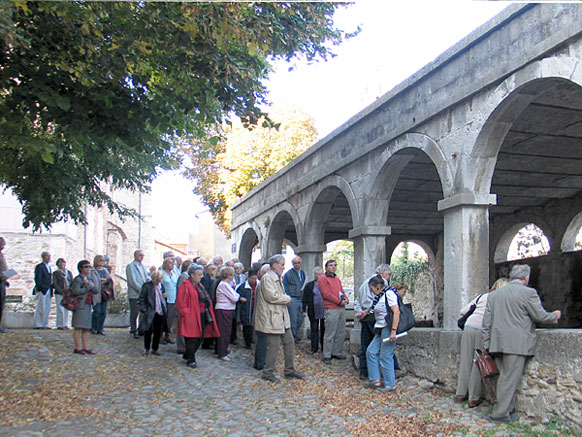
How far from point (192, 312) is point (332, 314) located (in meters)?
2.20

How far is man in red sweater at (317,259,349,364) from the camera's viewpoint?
9.23 m

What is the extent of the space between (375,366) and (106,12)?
5053mm

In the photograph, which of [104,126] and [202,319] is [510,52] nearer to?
[104,126]

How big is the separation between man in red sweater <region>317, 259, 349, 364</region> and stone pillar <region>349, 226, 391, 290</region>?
794mm

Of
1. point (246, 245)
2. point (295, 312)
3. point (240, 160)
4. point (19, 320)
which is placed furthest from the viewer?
point (240, 160)

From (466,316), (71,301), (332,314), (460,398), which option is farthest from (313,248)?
(460,398)

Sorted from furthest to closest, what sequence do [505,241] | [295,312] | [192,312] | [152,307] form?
[505,241], [295,312], [152,307], [192,312]

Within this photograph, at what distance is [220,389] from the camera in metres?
7.26

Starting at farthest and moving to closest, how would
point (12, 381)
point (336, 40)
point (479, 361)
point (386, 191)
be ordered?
point (386, 191) < point (336, 40) < point (12, 381) < point (479, 361)

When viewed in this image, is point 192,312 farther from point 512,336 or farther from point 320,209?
point 320,209

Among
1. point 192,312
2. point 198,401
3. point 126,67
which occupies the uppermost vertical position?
point 126,67

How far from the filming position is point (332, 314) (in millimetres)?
9250

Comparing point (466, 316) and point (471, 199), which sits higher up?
point (471, 199)

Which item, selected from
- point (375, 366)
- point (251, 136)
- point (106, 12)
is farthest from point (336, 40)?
point (251, 136)
